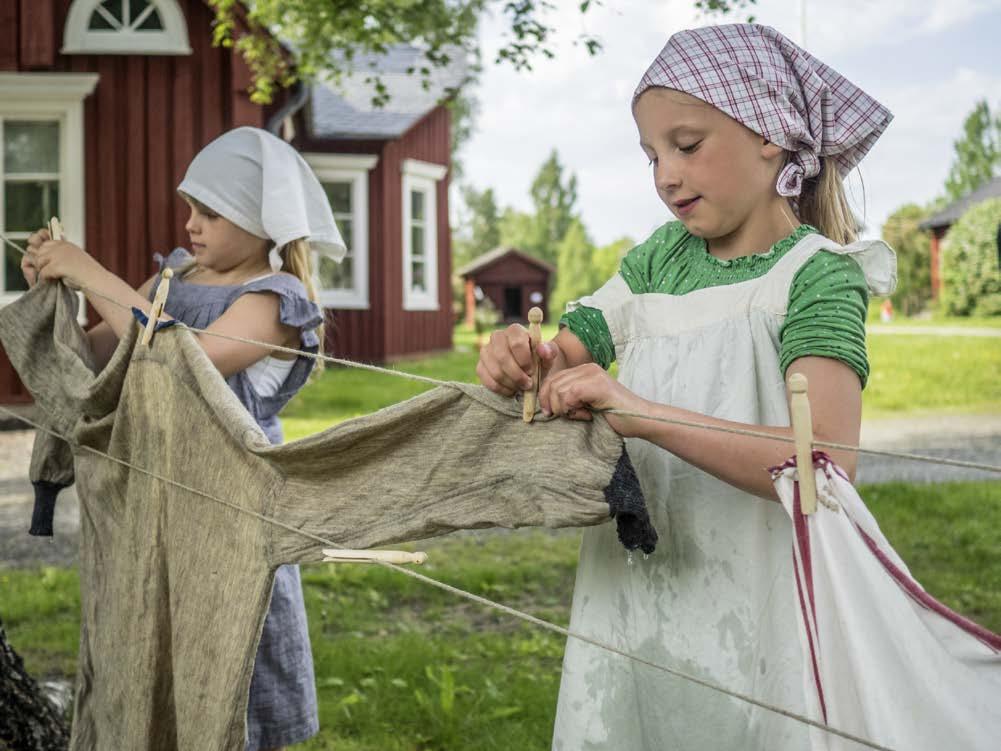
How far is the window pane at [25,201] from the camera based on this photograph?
1046 centimetres

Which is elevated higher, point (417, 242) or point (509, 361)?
point (417, 242)

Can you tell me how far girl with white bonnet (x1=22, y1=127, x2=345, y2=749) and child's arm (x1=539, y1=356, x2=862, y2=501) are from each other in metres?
1.20

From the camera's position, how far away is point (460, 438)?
5.59 ft

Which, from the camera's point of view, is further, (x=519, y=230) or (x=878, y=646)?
(x=519, y=230)

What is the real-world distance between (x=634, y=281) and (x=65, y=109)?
380 inches

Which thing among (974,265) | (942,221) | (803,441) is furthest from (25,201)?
(942,221)

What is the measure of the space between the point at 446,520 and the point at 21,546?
5.39m

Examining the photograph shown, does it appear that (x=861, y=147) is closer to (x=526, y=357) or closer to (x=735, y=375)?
(x=735, y=375)

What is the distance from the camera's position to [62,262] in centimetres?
248

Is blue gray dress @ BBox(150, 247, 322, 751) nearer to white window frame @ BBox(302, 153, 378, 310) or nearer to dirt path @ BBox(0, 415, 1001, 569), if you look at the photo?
dirt path @ BBox(0, 415, 1001, 569)

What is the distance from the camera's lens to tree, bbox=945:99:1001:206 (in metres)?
56.9

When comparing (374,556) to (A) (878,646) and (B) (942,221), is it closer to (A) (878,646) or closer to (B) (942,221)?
(A) (878,646)

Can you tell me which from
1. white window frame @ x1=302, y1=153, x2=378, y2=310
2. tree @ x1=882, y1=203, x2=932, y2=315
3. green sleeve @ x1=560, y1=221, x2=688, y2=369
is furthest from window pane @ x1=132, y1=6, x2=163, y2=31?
tree @ x1=882, y1=203, x2=932, y2=315

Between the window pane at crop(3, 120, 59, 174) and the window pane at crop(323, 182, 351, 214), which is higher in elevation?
the window pane at crop(323, 182, 351, 214)
